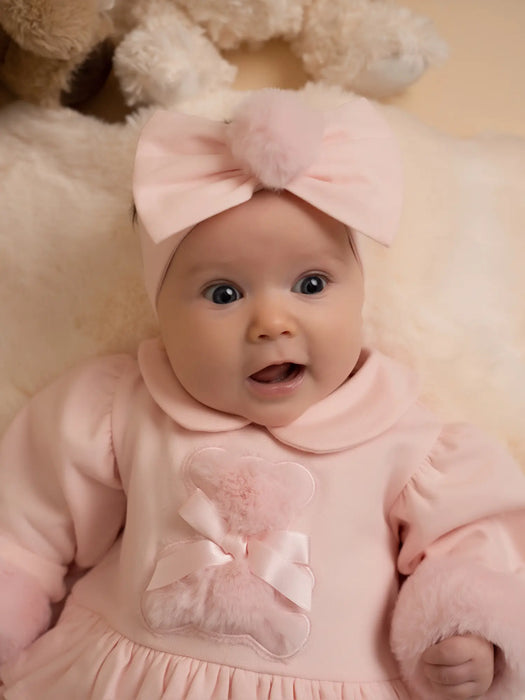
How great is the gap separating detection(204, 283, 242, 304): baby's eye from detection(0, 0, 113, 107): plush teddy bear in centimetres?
47

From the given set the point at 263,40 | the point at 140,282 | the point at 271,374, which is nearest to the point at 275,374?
the point at 271,374

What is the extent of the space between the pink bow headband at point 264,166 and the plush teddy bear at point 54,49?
0.25 meters

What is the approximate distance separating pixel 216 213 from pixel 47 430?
411 millimetres

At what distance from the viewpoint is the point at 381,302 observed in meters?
1.20

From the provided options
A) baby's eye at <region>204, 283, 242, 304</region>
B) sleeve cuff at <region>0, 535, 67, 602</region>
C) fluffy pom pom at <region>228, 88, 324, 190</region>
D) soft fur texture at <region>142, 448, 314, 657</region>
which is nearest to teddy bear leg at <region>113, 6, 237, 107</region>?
fluffy pom pom at <region>228, 88, 324, 190</region>

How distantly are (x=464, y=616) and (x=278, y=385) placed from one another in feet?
1.16

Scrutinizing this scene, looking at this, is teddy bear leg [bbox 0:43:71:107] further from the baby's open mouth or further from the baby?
the baby's open mouth

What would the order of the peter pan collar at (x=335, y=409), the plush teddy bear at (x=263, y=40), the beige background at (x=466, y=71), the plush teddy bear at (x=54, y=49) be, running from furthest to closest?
1. the beige background at (x=466, y=71)
2. the plush teddy bear at (x=263, y=40)
3. the plush teddy bear at (x=54, y=49)
4. the peter pan collar at (x=335, y=409)

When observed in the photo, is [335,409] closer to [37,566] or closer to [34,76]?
[37,566]

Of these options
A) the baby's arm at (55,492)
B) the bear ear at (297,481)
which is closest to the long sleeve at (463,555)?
the bear ear at (297,481)

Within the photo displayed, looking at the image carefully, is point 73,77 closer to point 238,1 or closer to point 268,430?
point 238,1

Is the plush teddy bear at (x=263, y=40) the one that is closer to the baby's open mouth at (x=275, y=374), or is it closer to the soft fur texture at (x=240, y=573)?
the baby's open mouth at (x=275, y=374)

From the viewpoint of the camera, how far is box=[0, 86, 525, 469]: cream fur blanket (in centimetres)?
119

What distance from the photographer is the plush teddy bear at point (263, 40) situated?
1262mm
